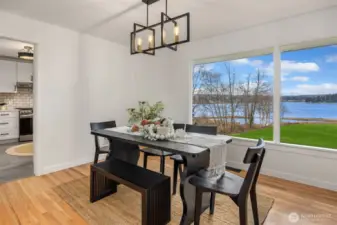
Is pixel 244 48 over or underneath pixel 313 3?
underneath

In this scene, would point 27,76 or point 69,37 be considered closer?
point 69,37

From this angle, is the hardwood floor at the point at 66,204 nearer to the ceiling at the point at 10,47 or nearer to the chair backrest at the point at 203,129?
the chair backrest at the point at 203,129

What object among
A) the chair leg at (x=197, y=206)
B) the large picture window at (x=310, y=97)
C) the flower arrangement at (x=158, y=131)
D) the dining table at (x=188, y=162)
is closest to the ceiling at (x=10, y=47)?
the flower arrangement at (x=158, y=131)

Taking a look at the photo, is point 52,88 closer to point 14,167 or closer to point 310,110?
point 14,167

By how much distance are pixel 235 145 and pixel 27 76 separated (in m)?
6.08

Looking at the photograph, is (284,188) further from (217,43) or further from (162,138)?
(217,43)

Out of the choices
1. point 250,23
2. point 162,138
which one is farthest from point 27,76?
point 250,23

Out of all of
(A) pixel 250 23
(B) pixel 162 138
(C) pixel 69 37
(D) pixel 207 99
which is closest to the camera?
(B) pixel 162 138

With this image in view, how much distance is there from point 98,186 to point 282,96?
3039mm

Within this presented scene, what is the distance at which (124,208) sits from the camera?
226 cm

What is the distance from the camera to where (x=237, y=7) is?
8.75 feet

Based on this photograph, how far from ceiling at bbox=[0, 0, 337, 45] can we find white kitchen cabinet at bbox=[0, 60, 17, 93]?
11.5 ft

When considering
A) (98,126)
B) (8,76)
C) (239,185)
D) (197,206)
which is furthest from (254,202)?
(8,76)

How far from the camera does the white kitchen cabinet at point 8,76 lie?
541 cm
